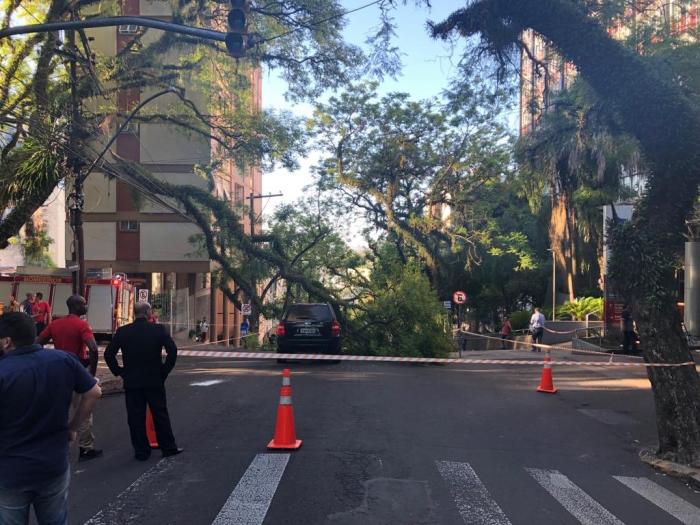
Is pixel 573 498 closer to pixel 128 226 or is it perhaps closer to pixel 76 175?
pixel 76 175

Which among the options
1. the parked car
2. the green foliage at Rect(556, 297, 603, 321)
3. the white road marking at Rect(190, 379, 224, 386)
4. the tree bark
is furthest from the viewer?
the green foliage at Rect(556, 297, 603, 321)

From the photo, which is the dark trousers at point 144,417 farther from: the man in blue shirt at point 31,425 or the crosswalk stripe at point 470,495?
the man in blue shirt at point 31,425

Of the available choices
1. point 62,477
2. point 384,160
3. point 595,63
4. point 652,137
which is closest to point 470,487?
point 62,477

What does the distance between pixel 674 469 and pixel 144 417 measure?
5932mm

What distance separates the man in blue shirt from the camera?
346 centimetres

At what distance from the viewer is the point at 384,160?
30.7 m

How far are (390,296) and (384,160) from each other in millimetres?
10037

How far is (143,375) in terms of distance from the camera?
709 centimetres

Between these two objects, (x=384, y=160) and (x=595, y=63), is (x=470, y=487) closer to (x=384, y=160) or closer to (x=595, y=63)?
(x=595, y=63)

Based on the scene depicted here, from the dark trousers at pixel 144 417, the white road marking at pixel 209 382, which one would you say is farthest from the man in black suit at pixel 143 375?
the white road marking at pixel 209 382

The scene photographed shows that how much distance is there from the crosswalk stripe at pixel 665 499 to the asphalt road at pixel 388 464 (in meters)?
0.02

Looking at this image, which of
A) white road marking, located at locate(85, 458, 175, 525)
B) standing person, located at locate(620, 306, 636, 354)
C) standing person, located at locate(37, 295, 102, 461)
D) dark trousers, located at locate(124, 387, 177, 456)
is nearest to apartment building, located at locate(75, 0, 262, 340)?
standing person, located at locate(620, 306, 636, 354)

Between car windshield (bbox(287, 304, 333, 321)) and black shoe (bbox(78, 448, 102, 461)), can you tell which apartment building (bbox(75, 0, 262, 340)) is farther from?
black shoe (bbox(78, 448, 102, 461))

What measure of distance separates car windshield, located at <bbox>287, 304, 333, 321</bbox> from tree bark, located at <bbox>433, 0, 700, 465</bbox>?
10.7 meters
